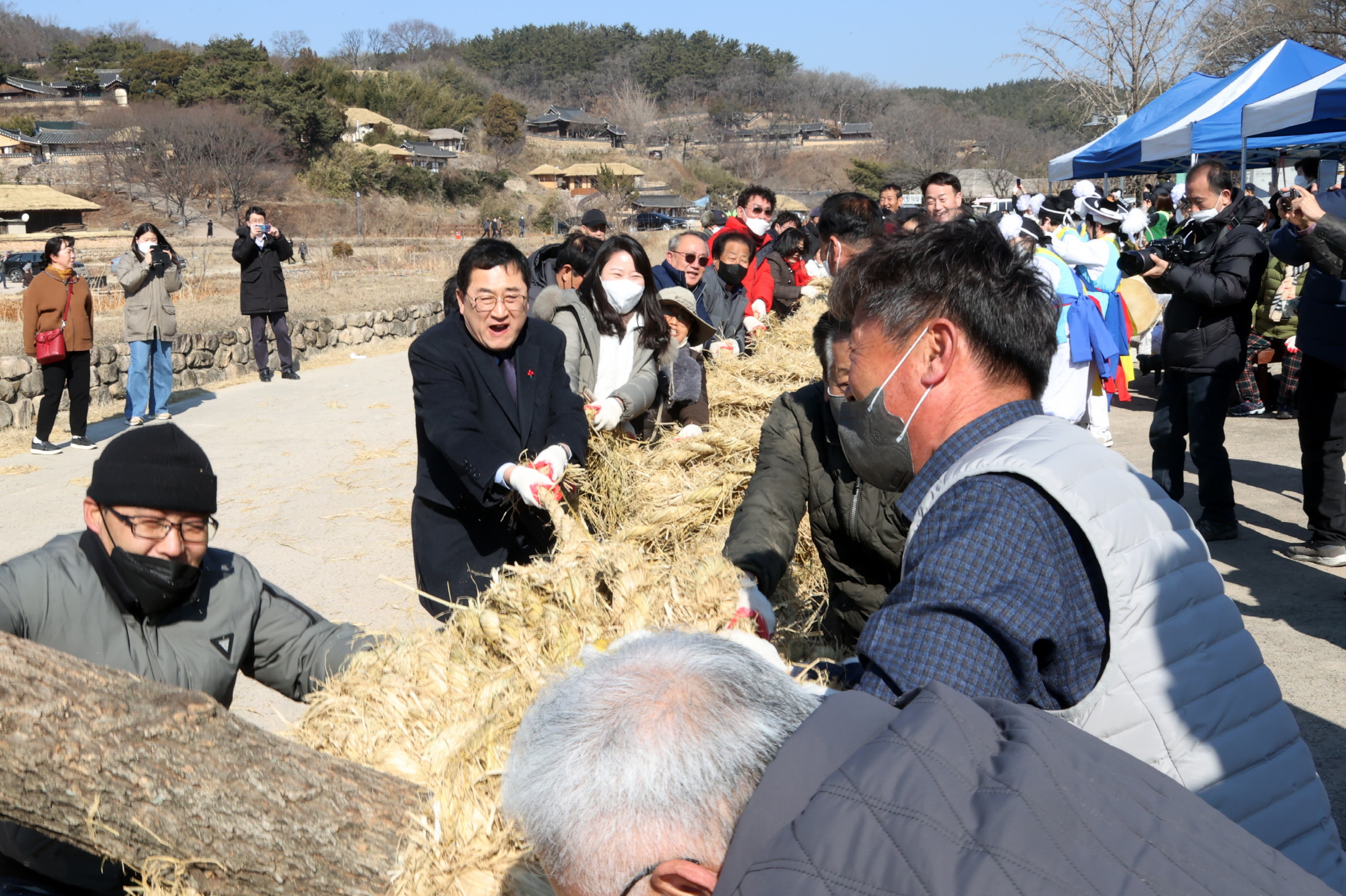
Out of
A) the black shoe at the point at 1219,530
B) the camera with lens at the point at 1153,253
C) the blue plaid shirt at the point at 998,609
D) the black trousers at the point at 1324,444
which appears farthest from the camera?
the black shoe at the point at 1219,530

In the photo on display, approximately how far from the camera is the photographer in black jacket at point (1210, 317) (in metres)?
5.49

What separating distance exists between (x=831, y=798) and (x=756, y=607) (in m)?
1.19

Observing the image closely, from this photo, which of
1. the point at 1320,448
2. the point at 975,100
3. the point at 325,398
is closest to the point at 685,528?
the point at 1320,448

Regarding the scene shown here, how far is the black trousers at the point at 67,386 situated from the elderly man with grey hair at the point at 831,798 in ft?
30.7

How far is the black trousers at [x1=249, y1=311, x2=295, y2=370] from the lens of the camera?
496 inches

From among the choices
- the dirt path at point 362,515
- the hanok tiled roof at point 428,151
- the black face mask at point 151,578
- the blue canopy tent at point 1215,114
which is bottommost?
the dirt path at point 362,515

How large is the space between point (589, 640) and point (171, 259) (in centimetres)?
995

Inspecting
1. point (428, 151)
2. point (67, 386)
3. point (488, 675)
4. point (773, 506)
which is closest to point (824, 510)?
point (773, 506)

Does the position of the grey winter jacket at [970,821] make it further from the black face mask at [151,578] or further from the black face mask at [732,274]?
the black face mask at [732,274]

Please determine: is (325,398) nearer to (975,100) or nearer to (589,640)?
(589,640)

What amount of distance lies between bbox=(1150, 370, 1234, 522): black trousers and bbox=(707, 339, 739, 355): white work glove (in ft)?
8.82

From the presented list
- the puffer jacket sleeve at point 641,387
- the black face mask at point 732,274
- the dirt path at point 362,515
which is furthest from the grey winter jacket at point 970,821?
the black face mask at point 732,274

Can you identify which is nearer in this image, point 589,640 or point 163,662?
point 589,640

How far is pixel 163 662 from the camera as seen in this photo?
2303 millimetres
